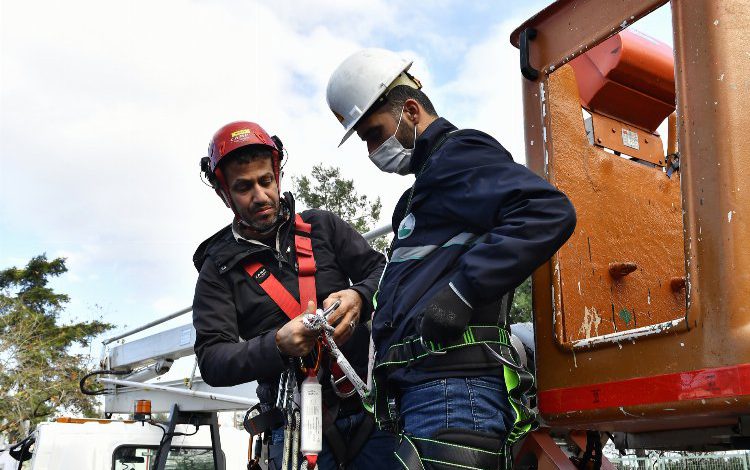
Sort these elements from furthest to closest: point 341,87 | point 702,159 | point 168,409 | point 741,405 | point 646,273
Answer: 1. point 168,409
2. point 646,273
3. point 341,87
4. point 702,159
5. point 741,405

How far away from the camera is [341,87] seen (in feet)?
9.42

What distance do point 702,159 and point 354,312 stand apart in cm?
138

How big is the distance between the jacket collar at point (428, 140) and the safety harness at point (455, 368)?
0.54m

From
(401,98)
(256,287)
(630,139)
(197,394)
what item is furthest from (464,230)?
(197,394)

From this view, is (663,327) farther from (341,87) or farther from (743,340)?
(341,87)

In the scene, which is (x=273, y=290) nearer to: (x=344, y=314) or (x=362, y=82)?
(x=344, y=314)

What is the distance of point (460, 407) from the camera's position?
219cm

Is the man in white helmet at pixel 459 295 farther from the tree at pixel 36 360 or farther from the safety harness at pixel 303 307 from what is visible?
the tree at pixel 36 360

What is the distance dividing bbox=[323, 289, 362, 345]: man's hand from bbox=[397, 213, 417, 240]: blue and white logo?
51cm

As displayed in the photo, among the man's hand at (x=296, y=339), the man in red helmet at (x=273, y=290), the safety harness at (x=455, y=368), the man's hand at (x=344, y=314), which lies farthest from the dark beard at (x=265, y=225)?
the safety harness at (x=455, y=368)

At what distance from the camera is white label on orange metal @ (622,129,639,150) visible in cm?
389

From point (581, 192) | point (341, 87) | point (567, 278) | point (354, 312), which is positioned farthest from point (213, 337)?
point (581, 192)

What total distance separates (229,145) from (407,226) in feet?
3.80

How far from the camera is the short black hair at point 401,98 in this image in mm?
2771
